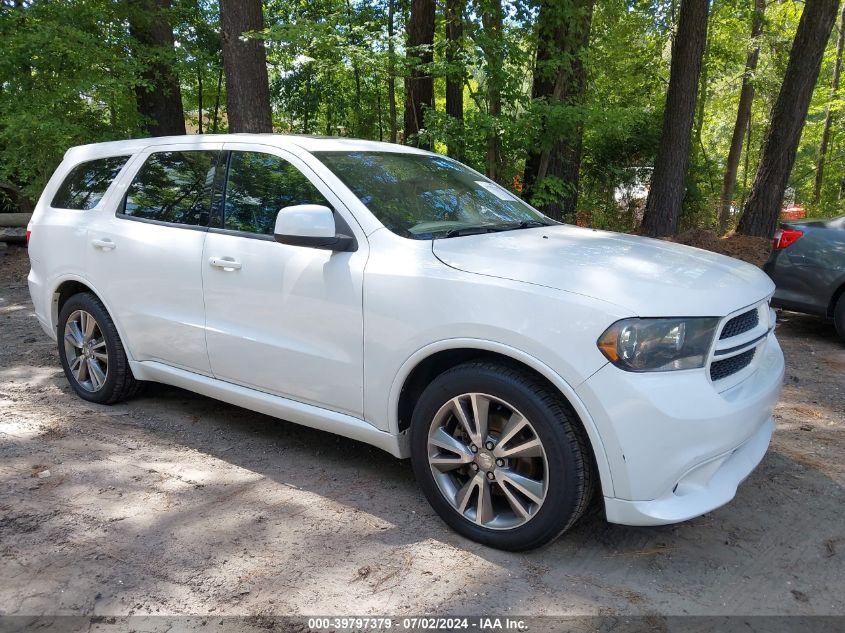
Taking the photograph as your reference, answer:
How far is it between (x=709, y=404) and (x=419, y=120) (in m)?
9.61

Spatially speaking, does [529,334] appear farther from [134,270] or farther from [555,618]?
[134,270]

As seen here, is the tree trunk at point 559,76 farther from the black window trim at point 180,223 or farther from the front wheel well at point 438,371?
the front wheel well at point 438,371

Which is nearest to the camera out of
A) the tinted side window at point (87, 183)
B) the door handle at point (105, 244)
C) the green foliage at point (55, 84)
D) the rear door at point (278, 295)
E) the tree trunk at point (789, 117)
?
the rear door at point (278, 295)

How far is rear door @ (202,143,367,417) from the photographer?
133 inches

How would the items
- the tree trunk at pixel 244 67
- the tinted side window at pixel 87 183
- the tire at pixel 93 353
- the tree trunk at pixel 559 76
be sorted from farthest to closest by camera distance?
the tree trunk at pixel 559 76 → the tree trunk at pixel 244 67 → the tinted side window at pixel 87 183 → the tire at pixel 93 353

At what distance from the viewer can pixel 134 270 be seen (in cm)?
432

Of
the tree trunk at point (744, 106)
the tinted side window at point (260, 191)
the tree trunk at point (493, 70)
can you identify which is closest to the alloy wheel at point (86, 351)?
the tinted side window at point (260, 191)

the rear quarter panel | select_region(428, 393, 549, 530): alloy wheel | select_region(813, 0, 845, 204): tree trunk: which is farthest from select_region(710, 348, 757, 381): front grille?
select_region(813, 0, 845, 204): tree trunk

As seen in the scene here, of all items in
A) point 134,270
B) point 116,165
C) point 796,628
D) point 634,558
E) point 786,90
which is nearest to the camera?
point 796,628

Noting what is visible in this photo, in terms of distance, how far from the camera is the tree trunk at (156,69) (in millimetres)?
11711

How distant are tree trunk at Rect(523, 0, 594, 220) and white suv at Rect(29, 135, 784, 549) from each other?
4.67 m

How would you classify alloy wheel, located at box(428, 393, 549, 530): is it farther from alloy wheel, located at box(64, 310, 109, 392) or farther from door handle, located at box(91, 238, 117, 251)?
alloy wheel, located at box(64, 310, 109, 392)

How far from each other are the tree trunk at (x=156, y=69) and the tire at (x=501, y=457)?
10.00 meters

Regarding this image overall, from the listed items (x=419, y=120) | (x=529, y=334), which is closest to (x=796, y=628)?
(x=529, y=334)
